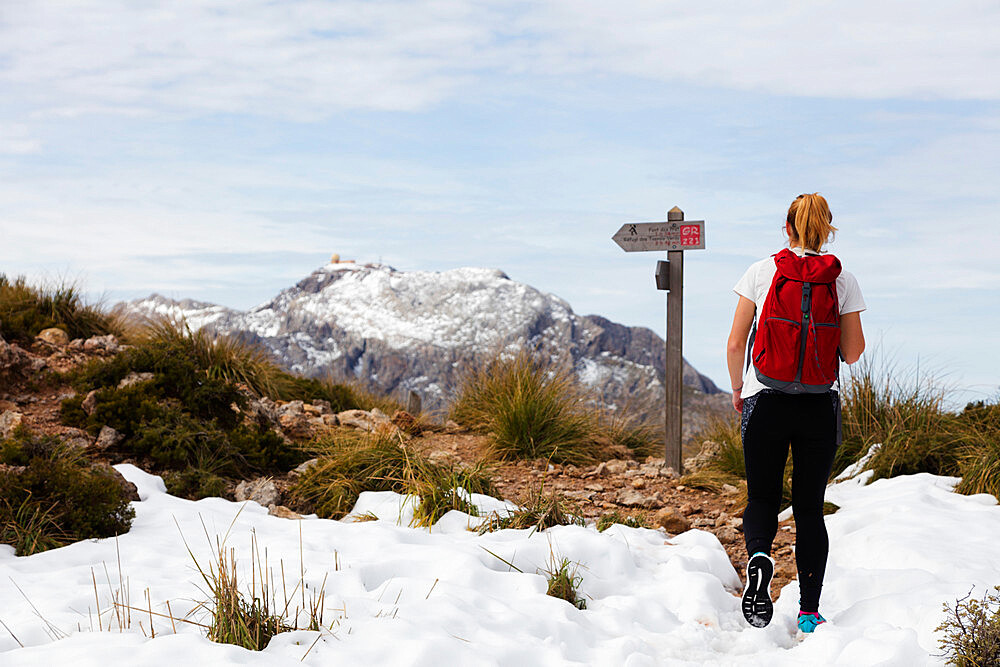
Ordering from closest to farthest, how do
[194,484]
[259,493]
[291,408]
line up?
[259,493], [194,484], [291,408]

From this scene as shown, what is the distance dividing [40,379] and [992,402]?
10324mm

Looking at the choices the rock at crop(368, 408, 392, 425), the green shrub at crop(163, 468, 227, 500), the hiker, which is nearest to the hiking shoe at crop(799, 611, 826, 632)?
the hiker

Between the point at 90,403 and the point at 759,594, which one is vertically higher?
the point at 90,403

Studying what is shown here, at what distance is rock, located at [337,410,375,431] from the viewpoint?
9.19 meters

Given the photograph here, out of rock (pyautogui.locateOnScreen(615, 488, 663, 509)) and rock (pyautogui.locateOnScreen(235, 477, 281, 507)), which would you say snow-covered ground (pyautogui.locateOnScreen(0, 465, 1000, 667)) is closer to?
rock (pyautogui.locateOnScreen(235, 477, 281, 507))

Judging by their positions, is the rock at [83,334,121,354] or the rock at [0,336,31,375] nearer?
the rock at [0,336,31,375]

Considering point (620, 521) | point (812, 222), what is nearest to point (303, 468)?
point (620, 521)

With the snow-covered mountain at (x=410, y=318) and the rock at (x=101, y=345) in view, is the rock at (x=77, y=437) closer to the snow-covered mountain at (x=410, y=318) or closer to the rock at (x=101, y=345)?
the rock at (x=101, y=345)

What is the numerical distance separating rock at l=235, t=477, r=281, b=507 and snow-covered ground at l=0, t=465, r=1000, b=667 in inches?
9.2

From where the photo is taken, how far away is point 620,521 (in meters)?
5.71

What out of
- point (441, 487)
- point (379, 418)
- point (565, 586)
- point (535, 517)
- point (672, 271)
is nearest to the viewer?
point (565, 586)

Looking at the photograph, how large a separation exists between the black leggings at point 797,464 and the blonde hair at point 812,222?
76cm

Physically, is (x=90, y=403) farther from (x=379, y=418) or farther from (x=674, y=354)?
(x=674, y=354)

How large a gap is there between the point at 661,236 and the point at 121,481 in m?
5.33
